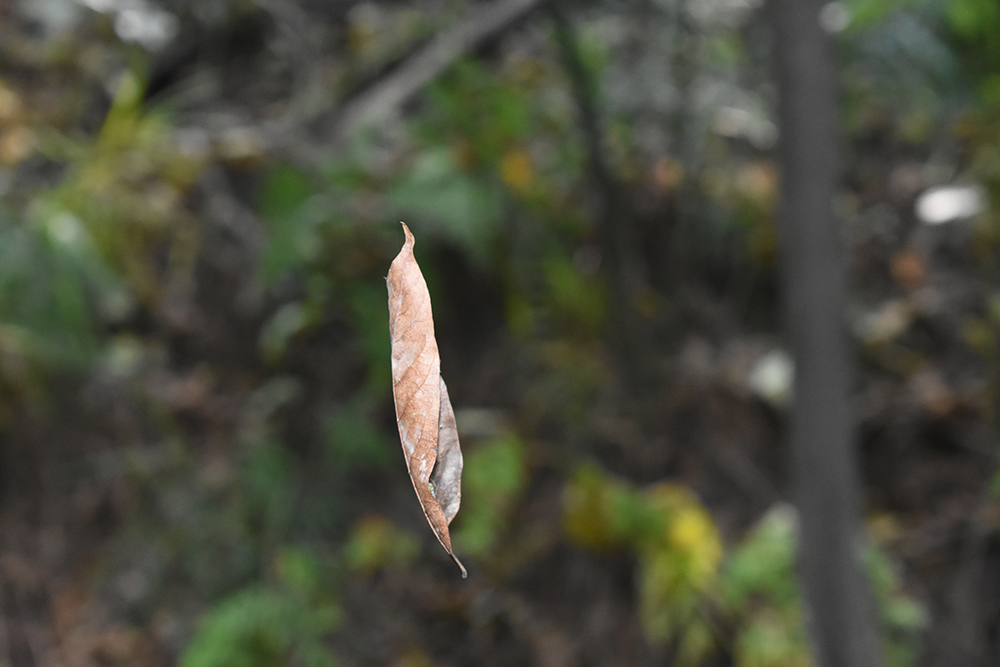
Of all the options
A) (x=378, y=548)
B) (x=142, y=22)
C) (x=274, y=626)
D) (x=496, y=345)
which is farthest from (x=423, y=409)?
(x=142, y=22)

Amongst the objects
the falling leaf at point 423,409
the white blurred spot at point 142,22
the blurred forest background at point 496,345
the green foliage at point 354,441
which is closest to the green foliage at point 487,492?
the blurred forest background at point 496,345

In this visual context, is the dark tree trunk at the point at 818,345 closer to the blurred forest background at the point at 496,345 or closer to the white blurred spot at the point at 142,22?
the blurred forest background at the point at 496,345

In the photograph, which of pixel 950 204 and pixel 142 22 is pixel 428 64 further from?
pixel 950 204

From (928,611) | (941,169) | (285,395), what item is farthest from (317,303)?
(941,169)

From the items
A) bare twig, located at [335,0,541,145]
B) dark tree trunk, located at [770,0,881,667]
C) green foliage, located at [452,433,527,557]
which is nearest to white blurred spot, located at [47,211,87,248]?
bare twig, located at [335,0,541,145]

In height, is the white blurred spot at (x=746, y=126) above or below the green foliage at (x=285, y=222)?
above

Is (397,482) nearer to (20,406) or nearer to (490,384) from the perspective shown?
(490,384)

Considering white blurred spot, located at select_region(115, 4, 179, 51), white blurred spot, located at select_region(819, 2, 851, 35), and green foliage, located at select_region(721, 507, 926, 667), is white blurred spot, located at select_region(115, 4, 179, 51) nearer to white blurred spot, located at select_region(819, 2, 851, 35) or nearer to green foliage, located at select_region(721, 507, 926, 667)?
white blurred spot, located at select_region(819, 2, 851, 35)
